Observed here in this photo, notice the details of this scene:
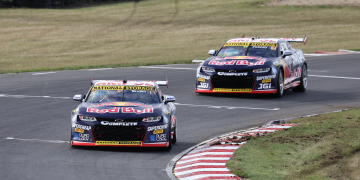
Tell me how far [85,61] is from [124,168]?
21.1 m

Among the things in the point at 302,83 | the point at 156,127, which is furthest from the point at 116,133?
the point at 302,83

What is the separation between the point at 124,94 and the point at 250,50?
289 inches

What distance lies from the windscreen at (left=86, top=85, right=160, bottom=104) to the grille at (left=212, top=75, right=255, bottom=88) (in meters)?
5.71

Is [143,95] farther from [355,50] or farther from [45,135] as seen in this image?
[355,50]

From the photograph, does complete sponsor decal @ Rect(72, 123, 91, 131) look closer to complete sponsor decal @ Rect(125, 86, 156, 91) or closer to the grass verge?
complete sponsor decal @ Rect(125, 86, 156, 91)

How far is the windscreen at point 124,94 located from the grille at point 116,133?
3.24 feet

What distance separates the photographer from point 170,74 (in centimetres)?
2342

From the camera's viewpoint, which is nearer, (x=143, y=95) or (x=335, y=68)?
(x=143, y=95)

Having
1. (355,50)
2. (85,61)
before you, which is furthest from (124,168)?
(355,50)

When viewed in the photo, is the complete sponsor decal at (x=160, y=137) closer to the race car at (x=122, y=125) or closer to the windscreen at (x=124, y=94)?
the race car at (x=122, y=125)

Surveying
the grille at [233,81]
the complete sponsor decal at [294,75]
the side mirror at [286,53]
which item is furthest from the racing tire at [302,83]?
the grille at [233,81]

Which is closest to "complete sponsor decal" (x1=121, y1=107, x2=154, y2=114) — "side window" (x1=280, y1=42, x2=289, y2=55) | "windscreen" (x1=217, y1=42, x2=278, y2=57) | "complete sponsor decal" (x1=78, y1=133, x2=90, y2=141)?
"complete sponsor decal" (x1=78, y1=133, x2=90, y2=141)

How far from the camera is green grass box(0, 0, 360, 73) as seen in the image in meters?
32.1

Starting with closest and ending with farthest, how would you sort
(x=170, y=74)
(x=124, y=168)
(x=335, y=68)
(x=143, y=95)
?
(x=124, y=168) < (x=143, y=95) < (x=170, y=74) < (x=335, y=68)
